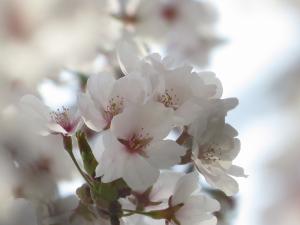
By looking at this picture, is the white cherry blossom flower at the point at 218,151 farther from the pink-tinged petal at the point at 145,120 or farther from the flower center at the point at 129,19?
the flower center at the point at 129,19

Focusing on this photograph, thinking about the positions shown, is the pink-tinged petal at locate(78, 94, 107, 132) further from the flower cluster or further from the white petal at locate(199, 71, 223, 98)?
the white petal at locate(199, 71, 223, 98)

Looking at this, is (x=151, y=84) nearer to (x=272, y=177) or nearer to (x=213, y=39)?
(x=213, y=39)

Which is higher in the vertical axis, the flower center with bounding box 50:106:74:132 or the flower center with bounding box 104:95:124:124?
the flower center with bounding box 50:106:74:132

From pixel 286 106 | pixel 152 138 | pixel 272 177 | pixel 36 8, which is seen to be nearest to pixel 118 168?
pixel 152 138

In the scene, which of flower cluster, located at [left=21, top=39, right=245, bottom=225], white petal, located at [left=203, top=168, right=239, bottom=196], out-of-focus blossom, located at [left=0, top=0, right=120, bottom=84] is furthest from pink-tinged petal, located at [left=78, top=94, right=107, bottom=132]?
out-of-focus blossom, located at [left=0, top=0, right=120, bottom=84]

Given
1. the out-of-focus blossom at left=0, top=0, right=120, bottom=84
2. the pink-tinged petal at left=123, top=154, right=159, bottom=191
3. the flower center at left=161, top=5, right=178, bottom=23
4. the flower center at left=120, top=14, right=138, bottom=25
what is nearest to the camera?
the pink-tinged petal at left=123, top=154, right=159, bottom=191

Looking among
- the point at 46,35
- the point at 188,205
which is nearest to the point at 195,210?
the point at 188,205

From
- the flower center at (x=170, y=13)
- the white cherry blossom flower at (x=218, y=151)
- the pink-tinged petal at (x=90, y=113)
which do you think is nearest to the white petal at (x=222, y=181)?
the white cherry blossom flower at (x=218, y=151)
